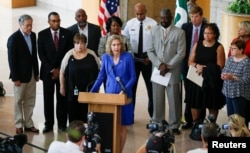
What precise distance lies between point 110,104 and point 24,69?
1.90m

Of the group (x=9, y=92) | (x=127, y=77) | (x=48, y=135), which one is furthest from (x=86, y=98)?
(x=9, y=92)

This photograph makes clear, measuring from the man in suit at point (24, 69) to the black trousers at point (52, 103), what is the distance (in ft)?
0.64

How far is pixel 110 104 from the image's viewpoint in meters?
9.49

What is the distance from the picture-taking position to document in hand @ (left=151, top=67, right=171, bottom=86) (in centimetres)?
1096

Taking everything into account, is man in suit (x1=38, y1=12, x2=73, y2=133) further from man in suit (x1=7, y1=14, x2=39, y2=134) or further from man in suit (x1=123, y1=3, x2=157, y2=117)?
man in suit (x1=123, y1=3, x2=157, y2=117)

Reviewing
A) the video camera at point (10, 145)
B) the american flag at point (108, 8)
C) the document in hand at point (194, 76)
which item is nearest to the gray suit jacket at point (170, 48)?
the document in hand at point (194, 76)

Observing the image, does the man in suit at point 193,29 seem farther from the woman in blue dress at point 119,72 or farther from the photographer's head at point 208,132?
the photographer's head at point 208,132

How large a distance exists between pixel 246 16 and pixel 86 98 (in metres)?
6.05

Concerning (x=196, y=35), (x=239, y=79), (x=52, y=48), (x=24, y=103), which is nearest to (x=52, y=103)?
(x=24, y=103)

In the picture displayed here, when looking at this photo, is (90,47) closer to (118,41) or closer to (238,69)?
(118,41)

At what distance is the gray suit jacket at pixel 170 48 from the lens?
10812mm

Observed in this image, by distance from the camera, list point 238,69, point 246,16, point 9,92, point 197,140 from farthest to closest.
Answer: point 246,16, point 9,92, point 197,140, point 238,69

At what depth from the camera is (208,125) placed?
757cm

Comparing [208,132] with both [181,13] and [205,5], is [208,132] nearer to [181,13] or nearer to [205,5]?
[181,13]
